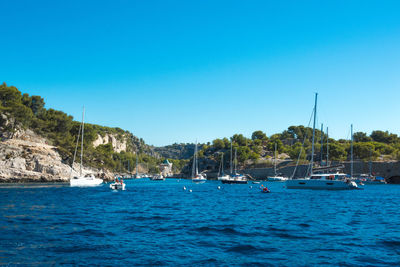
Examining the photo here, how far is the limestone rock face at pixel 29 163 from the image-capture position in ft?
274

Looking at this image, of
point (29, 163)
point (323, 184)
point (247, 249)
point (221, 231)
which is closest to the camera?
point (247, 249)

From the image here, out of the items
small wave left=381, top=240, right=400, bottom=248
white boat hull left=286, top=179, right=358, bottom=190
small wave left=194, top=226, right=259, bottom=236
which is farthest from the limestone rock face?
small wave left=381, top=240, right=400, bottom=248

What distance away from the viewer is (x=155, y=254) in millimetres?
13648

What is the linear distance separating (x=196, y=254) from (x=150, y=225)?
8.48 meters

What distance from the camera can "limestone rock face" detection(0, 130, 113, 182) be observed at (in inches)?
3287

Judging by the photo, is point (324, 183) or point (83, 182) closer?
point (324, 183)

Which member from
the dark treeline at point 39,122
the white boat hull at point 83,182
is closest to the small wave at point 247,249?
the white boat hull at point 83,182

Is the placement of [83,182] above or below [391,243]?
below

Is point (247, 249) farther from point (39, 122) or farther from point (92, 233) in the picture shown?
point (39, 122)

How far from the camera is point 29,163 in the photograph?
8869cm

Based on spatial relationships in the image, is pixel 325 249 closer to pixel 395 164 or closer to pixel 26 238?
pixel 26 238

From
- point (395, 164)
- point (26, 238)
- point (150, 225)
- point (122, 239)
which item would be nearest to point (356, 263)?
point (122, 239)

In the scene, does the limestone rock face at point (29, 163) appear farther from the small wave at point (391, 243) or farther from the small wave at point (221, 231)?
the small wave at point (391, 243)

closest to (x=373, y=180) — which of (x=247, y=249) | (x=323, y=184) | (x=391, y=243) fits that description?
(x=323, y=184)
